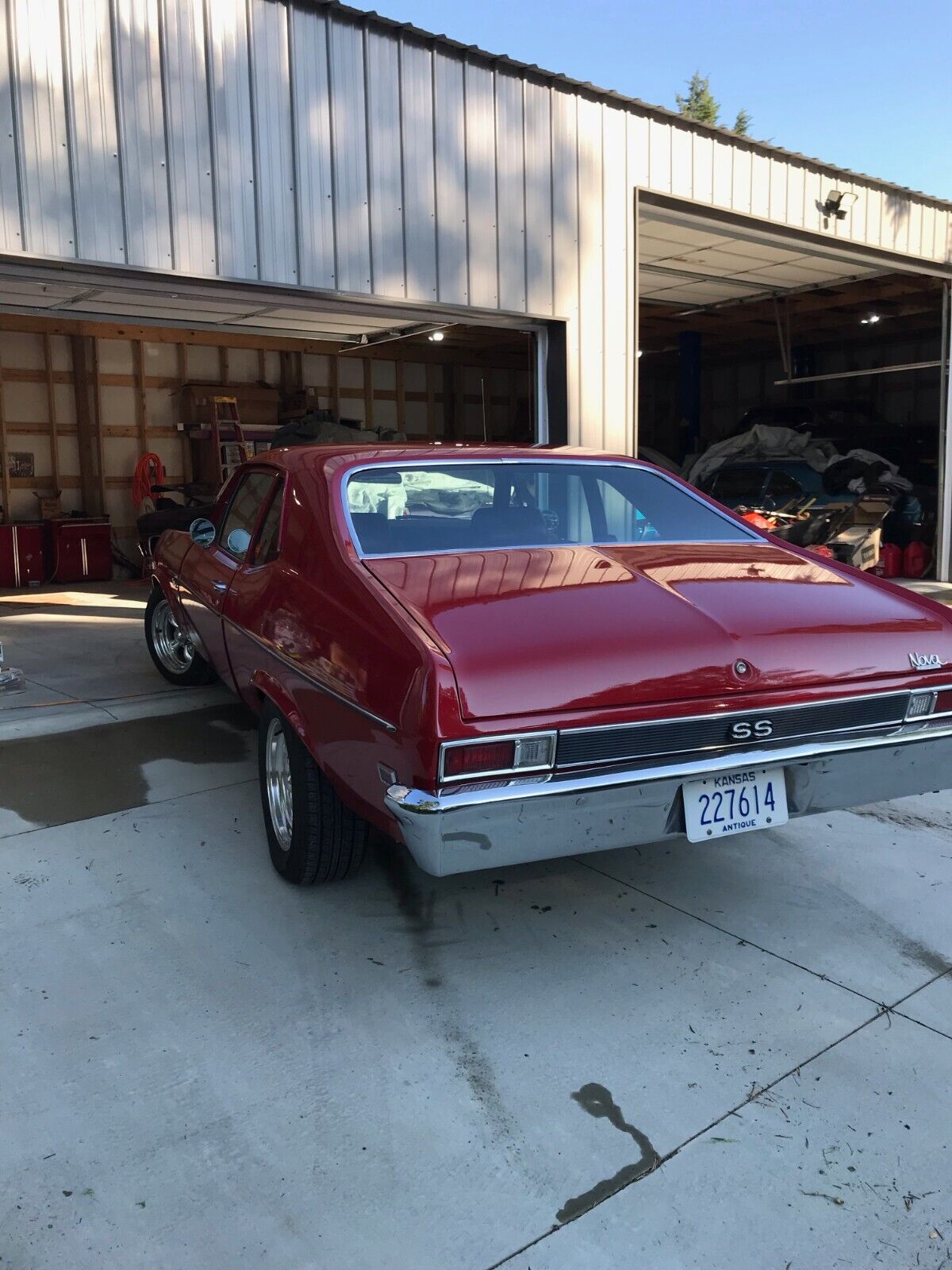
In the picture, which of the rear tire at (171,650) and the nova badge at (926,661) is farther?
the rear tire at (171,650)

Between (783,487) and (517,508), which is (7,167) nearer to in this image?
(517,508)

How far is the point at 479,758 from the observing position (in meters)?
2.34

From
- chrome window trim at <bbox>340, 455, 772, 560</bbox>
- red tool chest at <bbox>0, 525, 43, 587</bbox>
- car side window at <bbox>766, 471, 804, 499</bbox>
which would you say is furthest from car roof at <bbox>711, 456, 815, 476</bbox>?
chrome window trim at <bbox>340, 455, 772, 560</bbox>

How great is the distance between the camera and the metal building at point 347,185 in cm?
536

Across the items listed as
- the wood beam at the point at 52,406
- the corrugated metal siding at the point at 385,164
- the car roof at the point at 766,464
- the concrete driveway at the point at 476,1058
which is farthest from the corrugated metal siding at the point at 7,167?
the car roof at the point at 766,464

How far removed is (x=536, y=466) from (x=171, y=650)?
10.0 ft

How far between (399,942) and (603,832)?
32.8 inches

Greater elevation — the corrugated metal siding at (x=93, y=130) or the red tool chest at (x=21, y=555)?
the corrugated metal siding at (x=93, y=130)

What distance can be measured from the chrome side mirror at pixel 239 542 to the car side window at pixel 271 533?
0.13 meters

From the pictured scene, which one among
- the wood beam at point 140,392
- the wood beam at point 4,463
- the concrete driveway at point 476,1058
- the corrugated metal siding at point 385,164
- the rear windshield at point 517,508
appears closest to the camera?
the concrete driveway at point 476,1058

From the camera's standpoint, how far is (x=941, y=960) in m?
2.90

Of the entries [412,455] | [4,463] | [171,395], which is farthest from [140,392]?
[412,455]

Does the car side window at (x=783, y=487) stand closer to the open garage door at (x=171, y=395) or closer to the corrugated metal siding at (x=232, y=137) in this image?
the open garage door at (x=171, y=395)

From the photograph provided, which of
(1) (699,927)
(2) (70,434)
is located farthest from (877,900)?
(2) (70,434)
